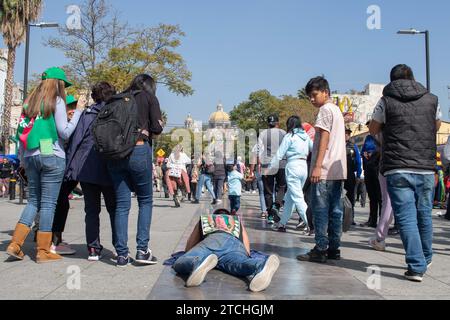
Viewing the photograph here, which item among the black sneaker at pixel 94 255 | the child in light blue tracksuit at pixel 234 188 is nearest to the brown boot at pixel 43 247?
the black sneaker at pixel 94 255

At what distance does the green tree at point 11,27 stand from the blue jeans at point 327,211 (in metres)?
22.7

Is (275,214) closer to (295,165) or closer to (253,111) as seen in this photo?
(295,165)

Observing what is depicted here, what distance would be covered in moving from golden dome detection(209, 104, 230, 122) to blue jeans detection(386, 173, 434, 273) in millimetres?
155492

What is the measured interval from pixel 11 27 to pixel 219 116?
137838 mm

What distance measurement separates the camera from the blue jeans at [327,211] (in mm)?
5352

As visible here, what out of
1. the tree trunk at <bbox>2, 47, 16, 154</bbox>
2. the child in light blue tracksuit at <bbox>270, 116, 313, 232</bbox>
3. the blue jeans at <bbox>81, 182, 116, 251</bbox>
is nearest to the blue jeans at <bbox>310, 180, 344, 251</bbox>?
the blue jeans at <bbox>81, 182, 116, 251</bbox>

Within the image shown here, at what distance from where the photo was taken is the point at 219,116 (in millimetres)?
162625

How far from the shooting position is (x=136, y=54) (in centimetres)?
3083

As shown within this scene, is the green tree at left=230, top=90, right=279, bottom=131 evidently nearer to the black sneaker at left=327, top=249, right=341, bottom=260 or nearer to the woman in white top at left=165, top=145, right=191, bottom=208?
the woman in white top at left=165, top=145, right=191, bottom=208

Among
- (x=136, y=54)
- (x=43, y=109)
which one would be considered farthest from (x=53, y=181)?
(x=136, y=54)

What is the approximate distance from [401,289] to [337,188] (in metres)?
1.59

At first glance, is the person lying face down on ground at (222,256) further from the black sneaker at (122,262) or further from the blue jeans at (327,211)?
the blue jeans at (327,211)

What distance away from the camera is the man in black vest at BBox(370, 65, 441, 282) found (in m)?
4.61
